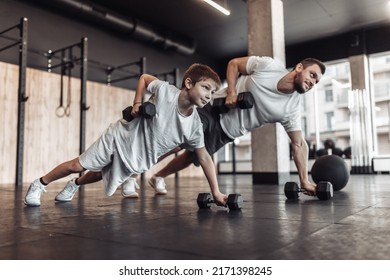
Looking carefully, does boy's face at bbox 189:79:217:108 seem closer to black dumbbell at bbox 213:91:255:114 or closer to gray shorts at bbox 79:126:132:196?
black dumbbell at bbox 213:91:255:114

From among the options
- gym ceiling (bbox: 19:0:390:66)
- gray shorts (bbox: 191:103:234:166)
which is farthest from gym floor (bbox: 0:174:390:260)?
gym ceiling (bbox: 19:0:390:66)

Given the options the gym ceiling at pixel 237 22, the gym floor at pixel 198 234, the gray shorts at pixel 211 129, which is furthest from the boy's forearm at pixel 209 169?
the gym ceiling at pixel 237 22

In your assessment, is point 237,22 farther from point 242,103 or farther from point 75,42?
point 242,103

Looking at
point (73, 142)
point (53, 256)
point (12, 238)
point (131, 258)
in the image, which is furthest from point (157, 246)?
point (73, 142)

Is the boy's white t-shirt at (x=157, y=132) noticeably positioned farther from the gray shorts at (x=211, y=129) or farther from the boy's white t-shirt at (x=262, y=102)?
the boy's white t-shirt at (x=262, y=102)

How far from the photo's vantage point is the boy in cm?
174

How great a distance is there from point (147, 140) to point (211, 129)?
19.4 inches

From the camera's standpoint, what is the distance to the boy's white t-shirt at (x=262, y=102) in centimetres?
211

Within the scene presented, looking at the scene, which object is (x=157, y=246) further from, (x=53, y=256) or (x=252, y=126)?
(x=252, y=126)

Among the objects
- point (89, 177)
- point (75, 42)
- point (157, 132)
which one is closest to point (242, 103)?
point (157, 132)

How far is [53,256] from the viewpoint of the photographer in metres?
0.84

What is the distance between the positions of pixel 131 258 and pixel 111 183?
105 centimetres

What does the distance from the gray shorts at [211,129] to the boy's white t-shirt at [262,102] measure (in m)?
0.03

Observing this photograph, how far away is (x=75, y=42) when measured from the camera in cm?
588
